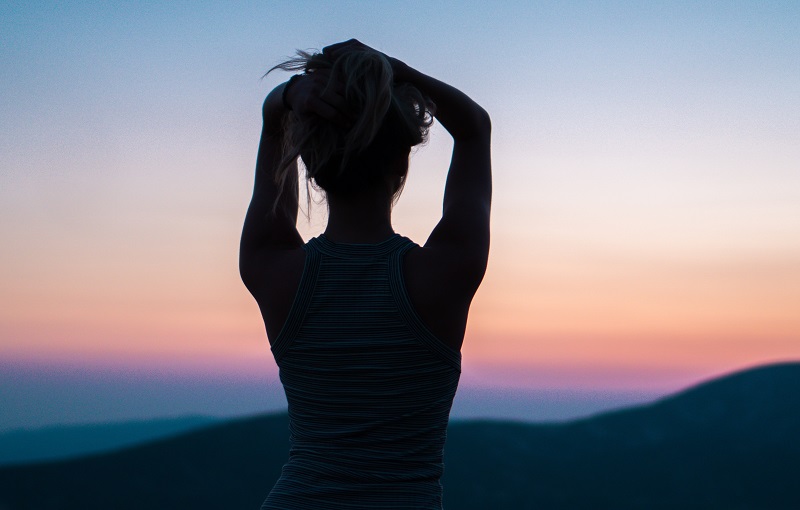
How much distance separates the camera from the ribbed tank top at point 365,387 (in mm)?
1289

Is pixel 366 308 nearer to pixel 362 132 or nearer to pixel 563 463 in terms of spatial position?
pixel 362 132

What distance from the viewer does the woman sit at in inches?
50.6

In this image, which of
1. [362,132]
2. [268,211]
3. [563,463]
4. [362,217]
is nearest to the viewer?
[362,132]

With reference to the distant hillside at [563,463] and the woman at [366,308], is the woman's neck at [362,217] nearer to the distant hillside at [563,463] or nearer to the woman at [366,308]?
the woman at [366,308]

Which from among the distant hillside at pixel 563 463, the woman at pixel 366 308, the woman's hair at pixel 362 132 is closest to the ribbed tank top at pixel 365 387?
the woman at pixel 366 308

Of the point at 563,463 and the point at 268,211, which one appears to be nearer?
the point at 268,211

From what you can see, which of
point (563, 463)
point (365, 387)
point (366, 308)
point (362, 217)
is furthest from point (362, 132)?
point (563, 463)

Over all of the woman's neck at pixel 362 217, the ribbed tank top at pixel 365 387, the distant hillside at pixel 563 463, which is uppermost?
the woman's neck at pixel 362 217

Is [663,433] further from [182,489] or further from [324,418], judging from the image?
[324,418]

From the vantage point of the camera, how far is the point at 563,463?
33.6 feet

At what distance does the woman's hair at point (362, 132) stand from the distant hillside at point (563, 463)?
28.8 ft

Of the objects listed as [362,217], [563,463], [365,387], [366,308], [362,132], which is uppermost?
[362,132]

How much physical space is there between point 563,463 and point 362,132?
9827mm

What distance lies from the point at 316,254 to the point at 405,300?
19cm
